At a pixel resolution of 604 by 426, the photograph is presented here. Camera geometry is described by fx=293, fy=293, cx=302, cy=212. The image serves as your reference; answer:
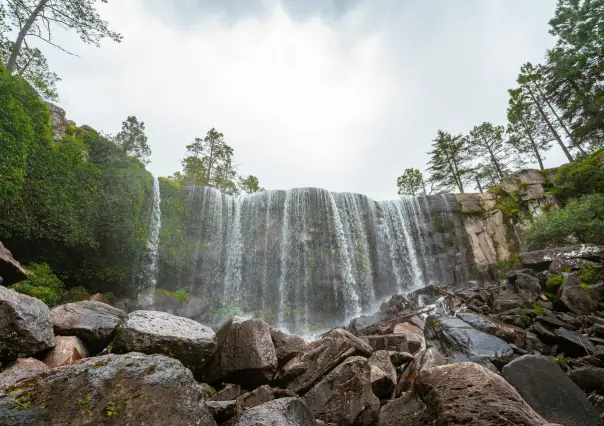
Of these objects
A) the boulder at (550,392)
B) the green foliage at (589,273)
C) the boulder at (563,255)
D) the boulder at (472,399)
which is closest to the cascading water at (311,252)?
the boulder at (563,255)

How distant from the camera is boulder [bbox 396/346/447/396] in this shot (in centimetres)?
465

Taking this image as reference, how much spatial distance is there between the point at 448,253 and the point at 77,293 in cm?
2519

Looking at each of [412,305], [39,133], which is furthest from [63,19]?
[412,305]

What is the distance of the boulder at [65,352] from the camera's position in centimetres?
457

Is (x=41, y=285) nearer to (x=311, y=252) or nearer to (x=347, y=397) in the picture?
(x=347, y=397)

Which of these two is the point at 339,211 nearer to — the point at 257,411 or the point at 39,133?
the point at 39,133

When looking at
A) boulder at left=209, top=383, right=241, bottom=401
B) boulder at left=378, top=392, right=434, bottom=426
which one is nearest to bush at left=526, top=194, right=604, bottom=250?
boulder at left=378, top=392, right=434, bottom=426

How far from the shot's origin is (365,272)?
75.9ft

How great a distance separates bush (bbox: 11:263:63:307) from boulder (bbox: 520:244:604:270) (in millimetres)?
20734

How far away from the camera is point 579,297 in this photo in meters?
8.91

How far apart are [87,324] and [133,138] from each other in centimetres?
3236

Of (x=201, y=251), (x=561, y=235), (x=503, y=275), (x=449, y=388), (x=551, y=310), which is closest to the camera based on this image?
(x=449, y=388)

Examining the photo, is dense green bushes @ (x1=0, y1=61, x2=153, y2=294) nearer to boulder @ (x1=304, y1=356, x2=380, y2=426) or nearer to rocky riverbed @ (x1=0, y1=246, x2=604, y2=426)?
rocky riverbed @ (x1=0, y1=246, x2=604, y2=426)

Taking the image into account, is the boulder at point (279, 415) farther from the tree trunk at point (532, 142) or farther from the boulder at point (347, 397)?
the tree trunk at point (532, 142)
